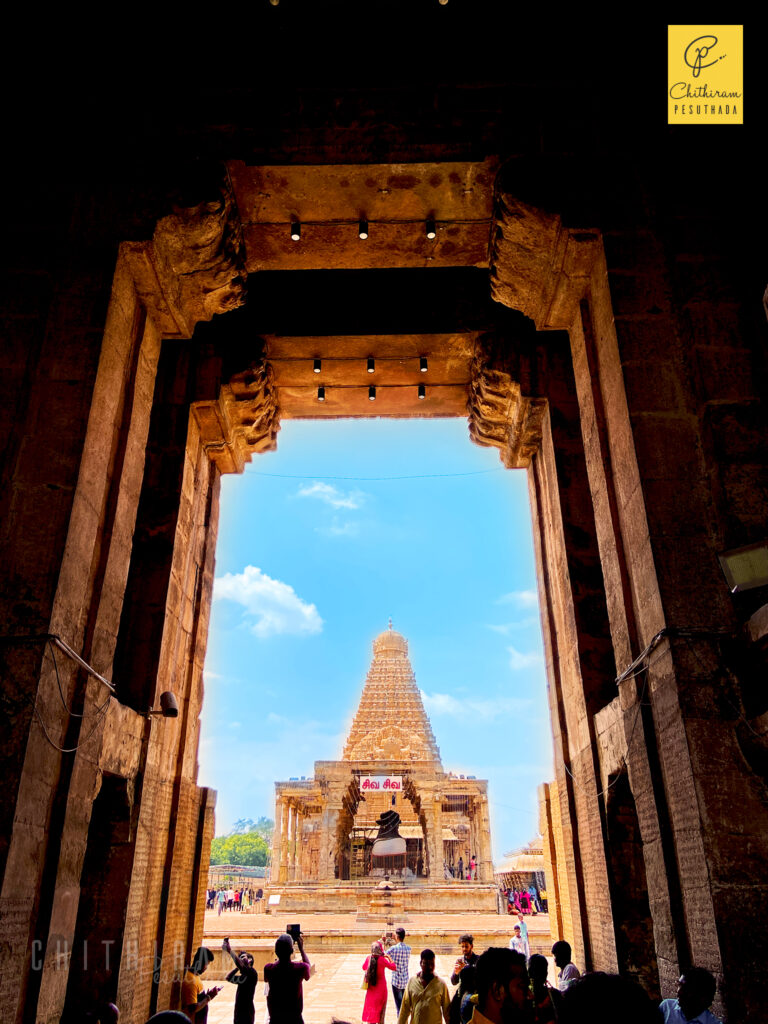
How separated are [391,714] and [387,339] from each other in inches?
1716

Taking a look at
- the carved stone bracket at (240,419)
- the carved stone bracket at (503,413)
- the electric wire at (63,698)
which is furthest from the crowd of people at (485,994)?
the carved stone bracket at (240,419)

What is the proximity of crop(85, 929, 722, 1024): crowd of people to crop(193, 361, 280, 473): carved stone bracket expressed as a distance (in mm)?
6203

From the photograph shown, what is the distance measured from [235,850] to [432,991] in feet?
325

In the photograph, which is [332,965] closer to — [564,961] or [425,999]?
[564,961]

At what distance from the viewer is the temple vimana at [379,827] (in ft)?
75.3

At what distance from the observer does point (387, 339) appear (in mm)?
10195

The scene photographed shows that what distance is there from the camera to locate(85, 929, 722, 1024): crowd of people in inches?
76.4

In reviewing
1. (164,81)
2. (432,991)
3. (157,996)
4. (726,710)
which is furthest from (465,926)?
(164,81)

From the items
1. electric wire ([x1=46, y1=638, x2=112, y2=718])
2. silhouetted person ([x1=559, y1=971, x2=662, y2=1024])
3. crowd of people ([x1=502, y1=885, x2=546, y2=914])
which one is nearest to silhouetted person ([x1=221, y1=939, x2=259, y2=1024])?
electric wire ([x1=46, y1=638, x2=112, y2=718])

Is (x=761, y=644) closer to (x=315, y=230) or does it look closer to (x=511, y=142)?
(x=511, y=142)

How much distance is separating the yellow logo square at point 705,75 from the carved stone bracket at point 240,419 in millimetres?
5720

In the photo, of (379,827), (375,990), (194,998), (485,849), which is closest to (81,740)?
(194,998)

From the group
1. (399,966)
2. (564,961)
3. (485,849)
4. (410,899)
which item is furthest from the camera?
(485,849)

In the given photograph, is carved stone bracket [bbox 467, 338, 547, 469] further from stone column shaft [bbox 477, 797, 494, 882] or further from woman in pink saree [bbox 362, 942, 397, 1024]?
stone column shaft [bbox 477, 797, 494, 882]
